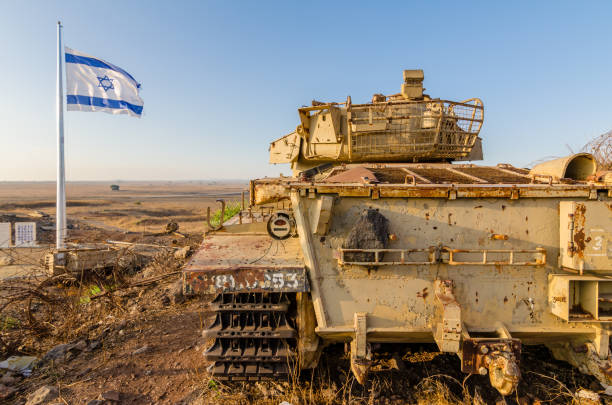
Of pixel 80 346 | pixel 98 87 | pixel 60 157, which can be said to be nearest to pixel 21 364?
pixel 80 346

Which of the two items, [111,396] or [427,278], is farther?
[111,396]

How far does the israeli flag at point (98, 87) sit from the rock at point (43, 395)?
7911 millimetres

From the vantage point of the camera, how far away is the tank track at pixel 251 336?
2.97m

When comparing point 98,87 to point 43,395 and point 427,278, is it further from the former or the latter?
point 427,278

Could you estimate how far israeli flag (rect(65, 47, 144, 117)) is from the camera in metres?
9.26

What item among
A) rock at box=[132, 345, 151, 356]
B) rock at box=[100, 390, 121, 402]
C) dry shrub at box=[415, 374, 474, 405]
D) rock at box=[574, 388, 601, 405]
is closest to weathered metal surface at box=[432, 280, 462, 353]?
dry shrub at box=[415, 374, 474, 405]

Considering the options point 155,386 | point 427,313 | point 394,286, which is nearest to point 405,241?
point 394,286

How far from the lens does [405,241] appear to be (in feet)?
9.73

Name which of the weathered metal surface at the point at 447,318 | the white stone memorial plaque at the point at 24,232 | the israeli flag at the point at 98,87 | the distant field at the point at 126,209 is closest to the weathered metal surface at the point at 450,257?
the weathered metal surface at the point at 447,318

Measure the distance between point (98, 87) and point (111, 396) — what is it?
29.2 ft

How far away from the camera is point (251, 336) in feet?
9.73

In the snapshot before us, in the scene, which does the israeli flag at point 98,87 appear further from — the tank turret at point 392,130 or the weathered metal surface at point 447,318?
the weathered metal surface at point 447,318

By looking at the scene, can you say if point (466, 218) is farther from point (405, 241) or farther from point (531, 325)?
point (531, 325)

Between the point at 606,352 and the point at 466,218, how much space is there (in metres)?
1.59
